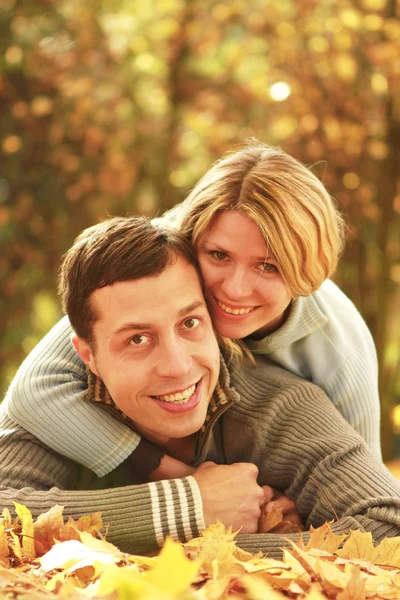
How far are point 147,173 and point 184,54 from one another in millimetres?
1087

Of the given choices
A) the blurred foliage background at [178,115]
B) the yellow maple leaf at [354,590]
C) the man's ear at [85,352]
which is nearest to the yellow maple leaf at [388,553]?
the yellow maple leaf at [354,590]

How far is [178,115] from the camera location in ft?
23.9

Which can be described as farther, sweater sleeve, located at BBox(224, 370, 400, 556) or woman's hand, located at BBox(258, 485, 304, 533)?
woman's hand, located at BBox(258, 485, 304, 533)

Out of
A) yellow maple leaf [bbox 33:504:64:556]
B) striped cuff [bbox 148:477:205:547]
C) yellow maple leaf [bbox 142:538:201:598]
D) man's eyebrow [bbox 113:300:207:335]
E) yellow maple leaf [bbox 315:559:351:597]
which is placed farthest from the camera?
man's eyebrow [bbox 113:300:207:335]

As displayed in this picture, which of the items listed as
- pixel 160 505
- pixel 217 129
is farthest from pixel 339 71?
pixel 160 505

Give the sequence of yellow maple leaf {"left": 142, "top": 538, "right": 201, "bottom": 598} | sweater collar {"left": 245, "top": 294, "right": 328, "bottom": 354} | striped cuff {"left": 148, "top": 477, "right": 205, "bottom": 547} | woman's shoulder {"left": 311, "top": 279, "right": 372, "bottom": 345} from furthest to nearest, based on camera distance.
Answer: woman's shoulder {"left": 311, "top": 279, "right": 372, "bottom": 345}
sweater collar {"left": 245, "top": 294, "right": 328, "bottom": 354}
striped cuff {"left": 148, "top": 477, "right": 205, "bottom": 547}
yellow maple leaf {"left": 142, "top": 538, "right": 201, "bottom": 598}

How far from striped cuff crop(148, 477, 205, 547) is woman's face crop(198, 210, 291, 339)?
2.09ft

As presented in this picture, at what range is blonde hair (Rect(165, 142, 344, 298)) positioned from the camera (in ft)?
8.79

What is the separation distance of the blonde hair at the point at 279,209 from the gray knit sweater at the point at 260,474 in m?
0.41

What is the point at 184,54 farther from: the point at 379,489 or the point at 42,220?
the point at 379,489

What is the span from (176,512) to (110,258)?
Answer: 78cm

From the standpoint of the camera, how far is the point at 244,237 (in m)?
2.72

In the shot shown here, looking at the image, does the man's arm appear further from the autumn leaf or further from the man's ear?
the man's ear

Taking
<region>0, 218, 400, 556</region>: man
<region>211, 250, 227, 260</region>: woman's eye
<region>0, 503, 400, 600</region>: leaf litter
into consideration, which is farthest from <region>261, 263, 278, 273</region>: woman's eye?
<region>0, 503, 400, 600</region>: leaf litter
